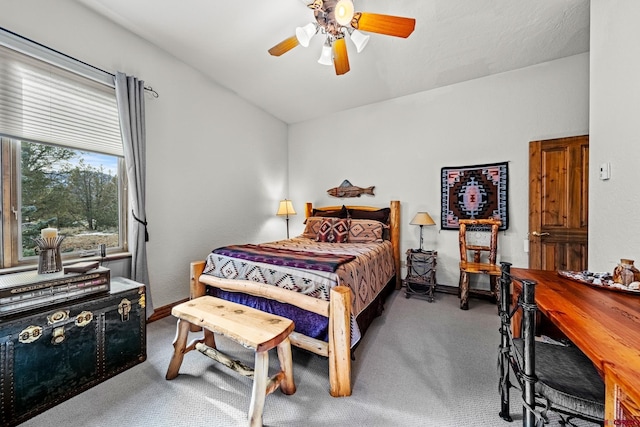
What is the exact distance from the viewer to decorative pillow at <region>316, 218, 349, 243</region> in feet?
11.2

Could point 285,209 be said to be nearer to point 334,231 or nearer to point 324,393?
point 334,231

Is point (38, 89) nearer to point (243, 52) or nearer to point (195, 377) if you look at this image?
point (243, 52)

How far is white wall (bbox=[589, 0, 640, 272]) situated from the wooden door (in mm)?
902

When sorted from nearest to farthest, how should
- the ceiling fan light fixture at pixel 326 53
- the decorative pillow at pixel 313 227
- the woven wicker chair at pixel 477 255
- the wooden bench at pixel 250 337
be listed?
the wooden bench at pixel 250 337 → the ceiling fan light fixture at pixel 326 53 → the woven wicker chair at pixel 477 255 → the decorative pillow at pixel 313 227

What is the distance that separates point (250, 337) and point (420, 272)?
2.80m

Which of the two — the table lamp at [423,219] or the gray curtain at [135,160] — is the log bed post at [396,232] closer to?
the table lamp at [423,219]

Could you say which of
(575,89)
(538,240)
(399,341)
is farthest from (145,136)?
(575,89)

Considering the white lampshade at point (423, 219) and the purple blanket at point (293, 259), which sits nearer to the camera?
the purple blanket at point (293, 259)

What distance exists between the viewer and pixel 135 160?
2.32 meters

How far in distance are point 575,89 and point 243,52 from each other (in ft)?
12.3

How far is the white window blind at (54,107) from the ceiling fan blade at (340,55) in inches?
83.3

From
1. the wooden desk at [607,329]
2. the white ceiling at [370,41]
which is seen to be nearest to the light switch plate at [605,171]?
the wooden desk at [607,329]

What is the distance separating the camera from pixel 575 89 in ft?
8.97

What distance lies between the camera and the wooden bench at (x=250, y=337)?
1.27m
